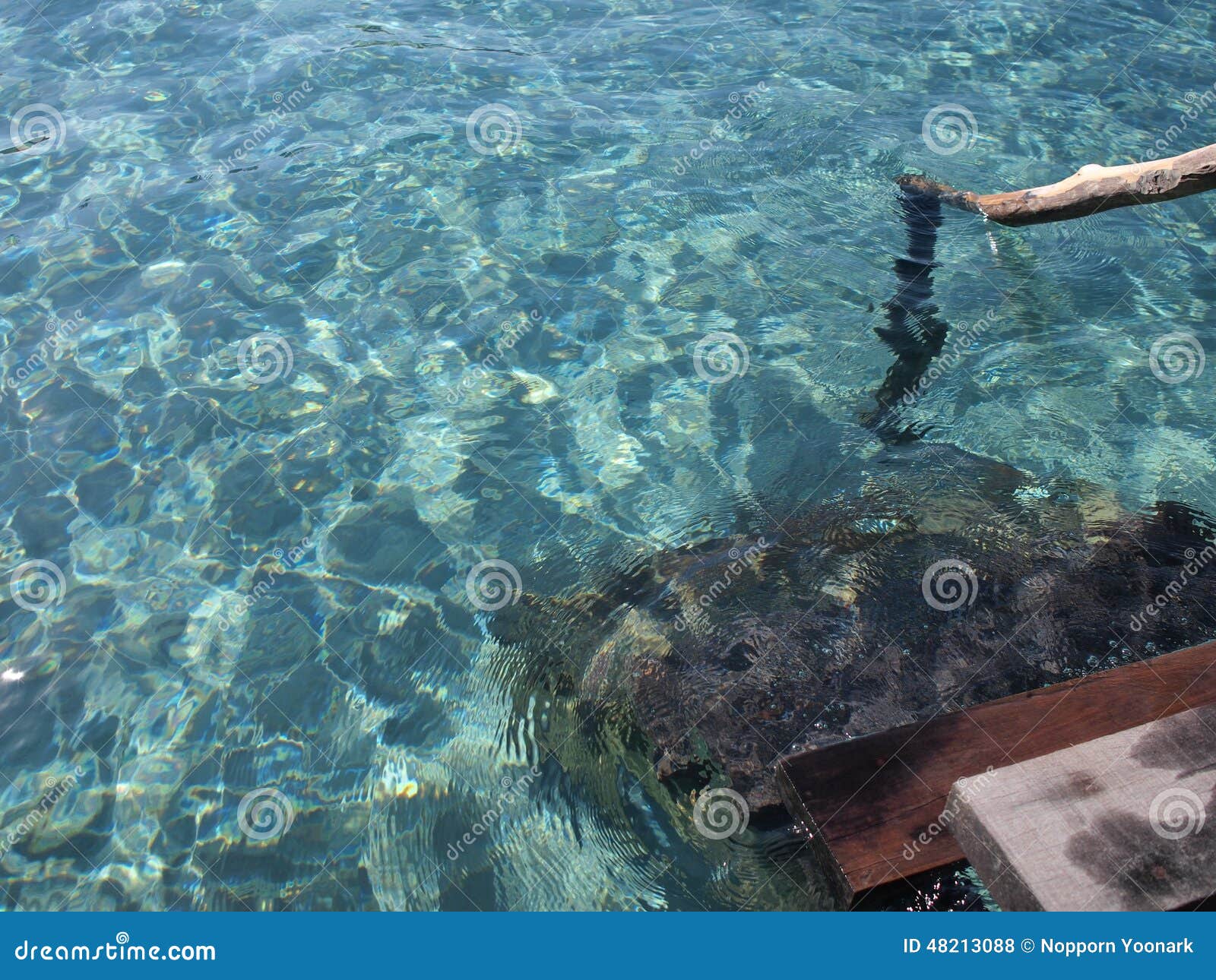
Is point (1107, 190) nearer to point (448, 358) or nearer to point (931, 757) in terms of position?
point (931, 757)

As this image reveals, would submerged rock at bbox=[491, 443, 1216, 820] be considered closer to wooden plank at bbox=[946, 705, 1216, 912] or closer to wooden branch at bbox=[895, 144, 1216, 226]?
wooden plank at bbox=[946, 705, 1216, 912]

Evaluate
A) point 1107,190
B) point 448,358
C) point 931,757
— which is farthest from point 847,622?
point 448,358

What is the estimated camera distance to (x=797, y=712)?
4.30 m

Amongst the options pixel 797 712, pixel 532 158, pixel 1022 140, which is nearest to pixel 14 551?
pixel 797 712

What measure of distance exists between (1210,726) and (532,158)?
7010 millimetres

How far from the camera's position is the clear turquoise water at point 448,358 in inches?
176

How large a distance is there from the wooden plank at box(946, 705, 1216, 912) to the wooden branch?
2486mm

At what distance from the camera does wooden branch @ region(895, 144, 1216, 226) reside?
4.35 metres

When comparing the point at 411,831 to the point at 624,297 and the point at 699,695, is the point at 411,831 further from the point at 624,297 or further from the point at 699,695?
the point at 624,297

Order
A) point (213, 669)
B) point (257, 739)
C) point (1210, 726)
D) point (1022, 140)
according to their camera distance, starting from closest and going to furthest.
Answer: point (1210, 726) → point (257, 739) → point (213, 669) → point (1022, 140)

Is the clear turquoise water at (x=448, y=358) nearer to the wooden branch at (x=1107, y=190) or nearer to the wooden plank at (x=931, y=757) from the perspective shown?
the wooden plank at (x=931, y=757)

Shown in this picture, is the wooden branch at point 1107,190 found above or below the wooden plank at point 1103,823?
above

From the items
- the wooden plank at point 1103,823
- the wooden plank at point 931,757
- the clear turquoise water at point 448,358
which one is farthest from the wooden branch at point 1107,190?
the wooden plank at point 1103,823

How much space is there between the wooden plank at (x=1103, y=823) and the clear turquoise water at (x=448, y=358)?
1.07 m
